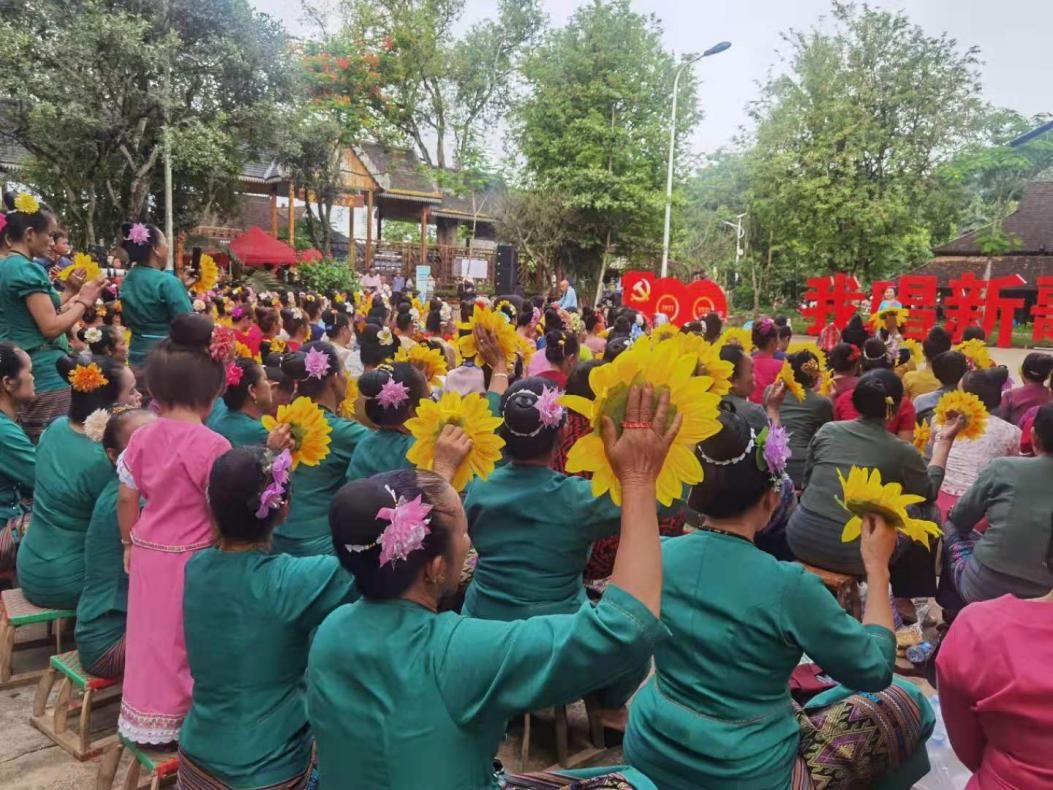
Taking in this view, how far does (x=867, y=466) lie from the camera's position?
13.2ft

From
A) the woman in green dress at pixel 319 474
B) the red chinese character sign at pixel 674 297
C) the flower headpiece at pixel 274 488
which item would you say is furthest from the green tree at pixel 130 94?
the flower headpiece at pixel 274 488

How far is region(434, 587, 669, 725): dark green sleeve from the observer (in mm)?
1460

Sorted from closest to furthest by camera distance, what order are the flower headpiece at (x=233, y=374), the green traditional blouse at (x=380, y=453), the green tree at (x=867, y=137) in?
1. the green traditional blouse at (x=380, y=453)
2. the flower headpiece at (x=233, y=374)
3. the green tree at (x=867, y=137)

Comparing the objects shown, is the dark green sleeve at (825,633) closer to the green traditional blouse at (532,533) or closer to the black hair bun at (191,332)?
the green traditional blouse at (532,533)

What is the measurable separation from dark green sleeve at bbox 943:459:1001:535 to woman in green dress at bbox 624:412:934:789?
5.85 feet

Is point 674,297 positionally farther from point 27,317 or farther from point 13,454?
point 13,454

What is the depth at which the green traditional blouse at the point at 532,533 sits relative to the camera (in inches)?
119

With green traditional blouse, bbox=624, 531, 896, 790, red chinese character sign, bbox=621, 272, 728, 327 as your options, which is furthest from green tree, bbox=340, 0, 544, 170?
green traditional blouse, bbox=624, 531, 896, 790

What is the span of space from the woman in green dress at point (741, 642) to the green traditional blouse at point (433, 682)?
664 mm

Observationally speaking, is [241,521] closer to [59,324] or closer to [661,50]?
[59,324]

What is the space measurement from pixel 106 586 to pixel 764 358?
515cm

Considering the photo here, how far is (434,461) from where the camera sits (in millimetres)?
2607

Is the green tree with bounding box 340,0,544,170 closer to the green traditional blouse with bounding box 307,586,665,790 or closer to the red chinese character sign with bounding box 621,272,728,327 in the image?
the red chinese character sign with bounding box 621,272,728,327

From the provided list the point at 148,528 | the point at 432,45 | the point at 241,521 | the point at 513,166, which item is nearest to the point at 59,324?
the point at 148,528
